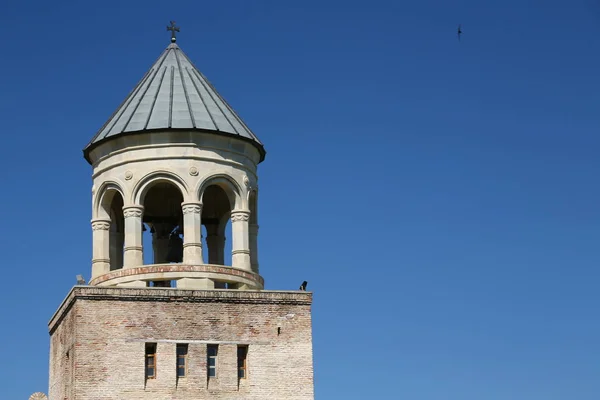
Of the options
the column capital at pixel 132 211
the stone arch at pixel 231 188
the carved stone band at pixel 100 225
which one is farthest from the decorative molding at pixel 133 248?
the stone arch at pixel 231 188

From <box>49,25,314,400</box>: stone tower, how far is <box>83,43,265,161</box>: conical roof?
0.18 ft

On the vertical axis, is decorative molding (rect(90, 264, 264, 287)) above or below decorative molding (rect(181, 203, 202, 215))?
below

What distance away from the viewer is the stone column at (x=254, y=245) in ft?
175

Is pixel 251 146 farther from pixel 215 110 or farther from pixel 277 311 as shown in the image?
pixel 277 311

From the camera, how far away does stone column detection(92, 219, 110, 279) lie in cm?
5247

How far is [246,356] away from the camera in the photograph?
51094 millimetres

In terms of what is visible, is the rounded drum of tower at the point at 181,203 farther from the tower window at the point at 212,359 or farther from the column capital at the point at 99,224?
the tower window at the point at 212,359

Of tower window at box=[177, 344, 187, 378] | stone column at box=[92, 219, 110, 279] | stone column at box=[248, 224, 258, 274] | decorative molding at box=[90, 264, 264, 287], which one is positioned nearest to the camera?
tower window at box=[177, 344, 187, 378]

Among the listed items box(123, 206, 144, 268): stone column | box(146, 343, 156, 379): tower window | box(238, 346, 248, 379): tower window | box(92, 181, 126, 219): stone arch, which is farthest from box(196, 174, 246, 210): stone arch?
box(146, 343, 156, 379): tower window

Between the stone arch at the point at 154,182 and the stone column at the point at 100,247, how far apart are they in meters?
1.80

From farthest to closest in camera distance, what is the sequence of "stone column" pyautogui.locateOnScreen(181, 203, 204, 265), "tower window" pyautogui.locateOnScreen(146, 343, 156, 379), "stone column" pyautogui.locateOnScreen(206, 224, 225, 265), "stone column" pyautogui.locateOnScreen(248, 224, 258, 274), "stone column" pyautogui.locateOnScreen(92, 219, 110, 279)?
"stone column" pyautogui.locateOnScreen(206, 224, 225, 265)
"stone column" pyautogui.locateOnScreen(248, 224, 258, 274)
"stone column" pyautogui.locateOnScreen(92, 219, 110, 279)
"stone column" pyautogui.locateOnScreen(181, 203, 204, 265)
"tower window" pyautogui.locateOnScreen(146, 343, 156, 379)

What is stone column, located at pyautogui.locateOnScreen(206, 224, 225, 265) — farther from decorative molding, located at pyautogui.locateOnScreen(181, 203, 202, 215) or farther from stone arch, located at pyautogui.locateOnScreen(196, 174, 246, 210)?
decorative molding, located at pyautogui.locateOnScreen(181, 203, 202, 215)

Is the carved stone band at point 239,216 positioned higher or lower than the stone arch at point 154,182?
lower

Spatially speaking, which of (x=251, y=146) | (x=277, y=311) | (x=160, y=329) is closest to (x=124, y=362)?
(x=160, y=329)
